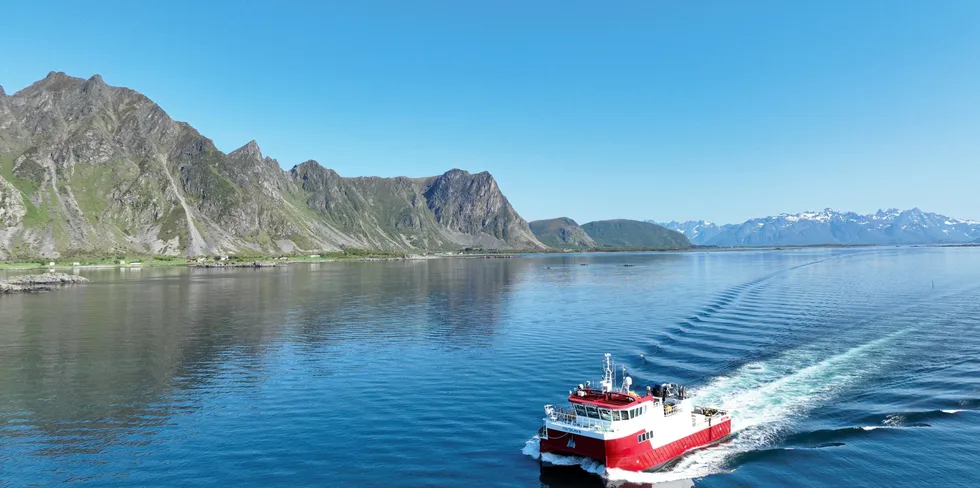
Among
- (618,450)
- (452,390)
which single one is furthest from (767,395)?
(452,390)

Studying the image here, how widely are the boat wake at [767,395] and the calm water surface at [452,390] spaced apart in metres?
0.30

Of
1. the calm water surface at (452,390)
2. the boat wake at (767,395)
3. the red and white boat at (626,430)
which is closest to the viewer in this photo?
the calm water surface at (452,390)

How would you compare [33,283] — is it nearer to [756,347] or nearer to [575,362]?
[575,362]

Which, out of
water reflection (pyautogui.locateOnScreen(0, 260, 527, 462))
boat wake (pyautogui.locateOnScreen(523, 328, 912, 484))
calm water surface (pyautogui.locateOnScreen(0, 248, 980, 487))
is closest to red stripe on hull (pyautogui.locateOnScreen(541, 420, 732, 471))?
boat wake (pyautogui.locateOnScreen(523, 328, 912, 484))

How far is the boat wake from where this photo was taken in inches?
1743

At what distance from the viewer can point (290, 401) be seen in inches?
2341

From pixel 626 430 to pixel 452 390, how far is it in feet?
79.8

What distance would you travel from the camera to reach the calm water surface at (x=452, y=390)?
4303 cm

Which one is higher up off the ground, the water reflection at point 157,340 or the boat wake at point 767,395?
the water reflection at point 157,340

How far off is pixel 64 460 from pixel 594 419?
135 feet

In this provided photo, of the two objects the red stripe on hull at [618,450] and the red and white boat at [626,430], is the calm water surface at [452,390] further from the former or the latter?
the red and white boat at [626,430]

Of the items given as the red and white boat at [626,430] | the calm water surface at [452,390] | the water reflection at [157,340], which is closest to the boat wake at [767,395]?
the calm water surface at [452,390]

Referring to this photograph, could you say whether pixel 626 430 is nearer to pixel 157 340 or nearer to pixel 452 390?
pixel 452 390

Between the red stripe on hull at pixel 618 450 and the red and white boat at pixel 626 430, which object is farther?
the red and white boat at pixel 626 430
